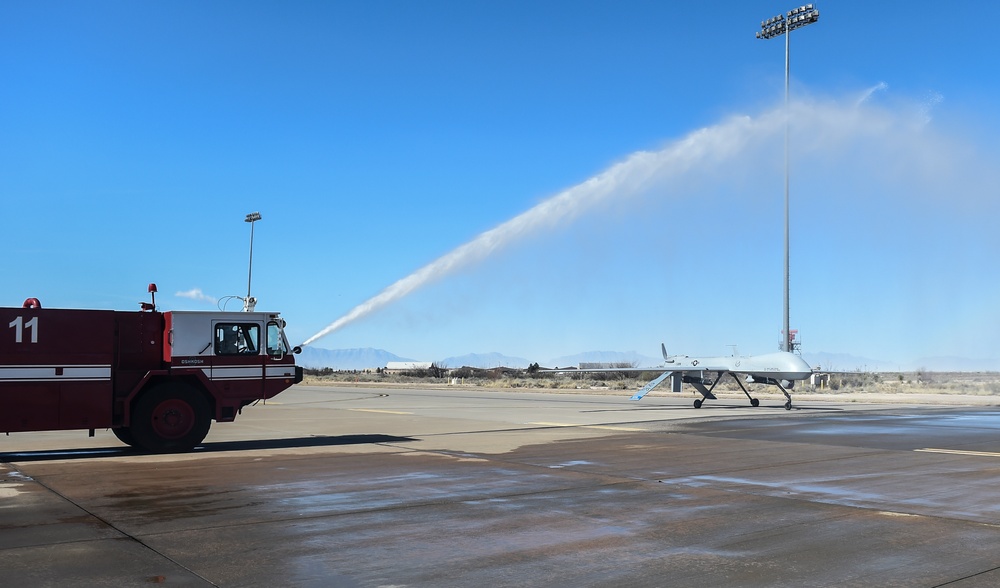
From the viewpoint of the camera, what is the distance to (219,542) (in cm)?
846

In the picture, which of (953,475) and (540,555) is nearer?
(540,555)

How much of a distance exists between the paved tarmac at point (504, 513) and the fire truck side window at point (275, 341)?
2194 millimetres

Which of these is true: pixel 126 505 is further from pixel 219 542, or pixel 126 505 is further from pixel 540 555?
pixel 540 555

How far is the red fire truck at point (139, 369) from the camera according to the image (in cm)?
1531

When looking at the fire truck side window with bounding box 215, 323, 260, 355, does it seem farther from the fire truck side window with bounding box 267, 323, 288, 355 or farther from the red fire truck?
the fire truck side window with bounding box 267, 323, 288, 355

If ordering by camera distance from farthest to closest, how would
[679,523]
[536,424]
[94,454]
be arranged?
[536,424] → [94,454] → [679,523]

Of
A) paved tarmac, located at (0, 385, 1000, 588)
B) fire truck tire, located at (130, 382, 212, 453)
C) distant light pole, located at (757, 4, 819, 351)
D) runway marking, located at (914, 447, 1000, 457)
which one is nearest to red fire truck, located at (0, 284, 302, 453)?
fire truck tire, located at (130, 382, 212, 453)

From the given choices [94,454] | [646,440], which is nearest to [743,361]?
[646,440]

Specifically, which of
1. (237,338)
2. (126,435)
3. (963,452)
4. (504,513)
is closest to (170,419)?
(126,435)

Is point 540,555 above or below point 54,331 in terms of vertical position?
below

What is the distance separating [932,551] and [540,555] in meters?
3.94

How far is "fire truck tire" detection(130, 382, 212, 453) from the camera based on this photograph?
55.0 feet

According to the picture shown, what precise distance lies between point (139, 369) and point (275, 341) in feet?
9.26

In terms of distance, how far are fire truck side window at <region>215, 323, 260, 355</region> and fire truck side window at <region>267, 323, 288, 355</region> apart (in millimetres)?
246
